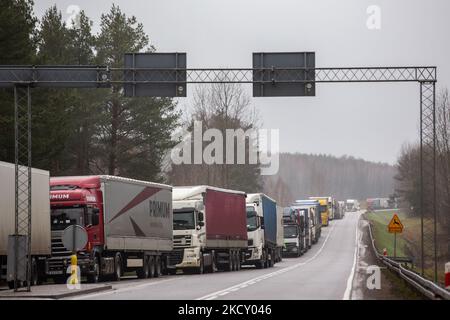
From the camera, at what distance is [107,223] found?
122 feet

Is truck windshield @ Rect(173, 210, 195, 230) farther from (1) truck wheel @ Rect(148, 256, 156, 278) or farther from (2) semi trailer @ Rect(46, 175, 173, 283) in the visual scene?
(1) truck wheel @ Rect(148, 256, 156, 278)

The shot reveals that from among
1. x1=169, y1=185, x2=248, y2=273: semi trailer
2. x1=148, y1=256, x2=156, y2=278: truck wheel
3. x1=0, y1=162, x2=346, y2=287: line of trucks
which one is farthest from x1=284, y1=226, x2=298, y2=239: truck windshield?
x1=148, y1=256, x2=156, y2=278: truck wheel

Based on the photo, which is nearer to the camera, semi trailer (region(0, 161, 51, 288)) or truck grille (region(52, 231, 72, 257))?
semi trailer (region(0, 161, 51, 288))

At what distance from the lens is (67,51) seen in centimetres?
6806

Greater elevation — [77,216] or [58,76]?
[58,76]

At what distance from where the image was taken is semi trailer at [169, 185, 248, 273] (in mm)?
45531

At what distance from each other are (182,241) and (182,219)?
1.04 m

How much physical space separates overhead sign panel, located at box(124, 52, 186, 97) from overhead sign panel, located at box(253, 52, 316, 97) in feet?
8.78

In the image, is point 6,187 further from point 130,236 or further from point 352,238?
point 352,238

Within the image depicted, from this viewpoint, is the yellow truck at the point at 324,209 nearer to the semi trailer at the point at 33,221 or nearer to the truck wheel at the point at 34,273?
the semi trailer at the point at 33,221

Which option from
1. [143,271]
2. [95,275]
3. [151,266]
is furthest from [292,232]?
[95,275]

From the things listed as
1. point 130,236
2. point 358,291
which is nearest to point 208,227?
point 130,236

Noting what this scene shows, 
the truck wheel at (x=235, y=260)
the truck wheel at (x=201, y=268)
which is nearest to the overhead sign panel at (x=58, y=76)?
the truck wheel at (x=201, y=268)

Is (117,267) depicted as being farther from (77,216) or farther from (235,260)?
(235,260)
